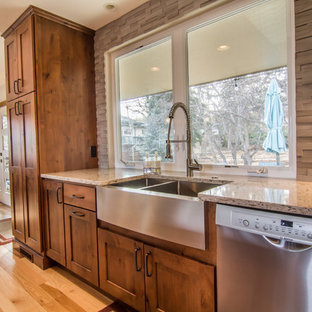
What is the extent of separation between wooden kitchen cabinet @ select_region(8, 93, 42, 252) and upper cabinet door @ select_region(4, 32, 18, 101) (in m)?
0.12

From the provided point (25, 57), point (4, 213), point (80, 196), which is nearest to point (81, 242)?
point (80, 196)

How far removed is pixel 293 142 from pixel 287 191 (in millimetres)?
494

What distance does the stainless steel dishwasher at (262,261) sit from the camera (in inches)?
34.0

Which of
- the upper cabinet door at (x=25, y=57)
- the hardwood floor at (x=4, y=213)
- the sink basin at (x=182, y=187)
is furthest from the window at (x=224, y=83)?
the hardwood floor at (x=4, y=213)

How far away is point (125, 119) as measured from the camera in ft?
8.55

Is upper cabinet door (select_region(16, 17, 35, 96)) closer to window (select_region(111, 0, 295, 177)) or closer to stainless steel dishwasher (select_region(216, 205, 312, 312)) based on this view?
window (select_region(111, 0, 295, 177))

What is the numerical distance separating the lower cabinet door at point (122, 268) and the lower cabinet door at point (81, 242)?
0.09 meters

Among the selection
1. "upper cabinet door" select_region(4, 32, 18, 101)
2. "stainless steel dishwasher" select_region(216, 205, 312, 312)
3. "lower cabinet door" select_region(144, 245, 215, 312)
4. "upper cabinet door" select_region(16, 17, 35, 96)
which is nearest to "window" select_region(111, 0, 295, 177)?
"stainless steel dishwasher" select_region(216, 205, 312, 312)

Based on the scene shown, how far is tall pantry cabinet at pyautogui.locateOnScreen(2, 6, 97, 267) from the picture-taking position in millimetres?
2264

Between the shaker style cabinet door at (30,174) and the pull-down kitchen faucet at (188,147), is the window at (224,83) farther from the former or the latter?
the shaker style cabinet door at (30,174)

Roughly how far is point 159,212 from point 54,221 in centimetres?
133

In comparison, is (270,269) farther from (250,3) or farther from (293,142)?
(250,3)

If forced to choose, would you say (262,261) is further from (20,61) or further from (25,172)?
(20,61)

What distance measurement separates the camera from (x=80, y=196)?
1836mm
